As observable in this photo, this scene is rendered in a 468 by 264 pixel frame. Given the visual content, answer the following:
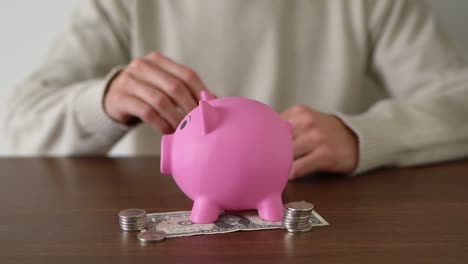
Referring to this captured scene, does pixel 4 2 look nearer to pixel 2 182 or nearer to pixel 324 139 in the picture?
pixel 2 182

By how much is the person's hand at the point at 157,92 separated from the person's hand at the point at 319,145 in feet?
0.41

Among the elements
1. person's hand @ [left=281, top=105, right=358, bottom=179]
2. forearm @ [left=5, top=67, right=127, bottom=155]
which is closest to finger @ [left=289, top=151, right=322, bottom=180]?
person's hand @ [left=281, top=105, right=358, bottom=179]

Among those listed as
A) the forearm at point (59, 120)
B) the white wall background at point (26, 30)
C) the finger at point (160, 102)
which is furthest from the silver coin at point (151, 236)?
the white wall background at point (26, 30)

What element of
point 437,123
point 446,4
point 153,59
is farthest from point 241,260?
point 446,4

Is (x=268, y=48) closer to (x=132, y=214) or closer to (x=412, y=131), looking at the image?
(x=412, y=131)

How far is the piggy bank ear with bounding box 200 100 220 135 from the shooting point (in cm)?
38

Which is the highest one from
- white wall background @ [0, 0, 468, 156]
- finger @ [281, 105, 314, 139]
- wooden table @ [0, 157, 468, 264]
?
white wall background @ [0, 0, 468, 156]

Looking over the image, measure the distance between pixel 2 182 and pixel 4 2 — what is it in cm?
62

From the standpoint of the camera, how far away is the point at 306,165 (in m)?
0.56

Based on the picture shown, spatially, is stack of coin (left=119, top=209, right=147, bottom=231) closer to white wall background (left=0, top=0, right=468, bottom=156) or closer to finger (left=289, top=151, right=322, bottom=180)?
finger (left=289, top=151, right=322, bottom=180)

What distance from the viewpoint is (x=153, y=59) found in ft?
1.95

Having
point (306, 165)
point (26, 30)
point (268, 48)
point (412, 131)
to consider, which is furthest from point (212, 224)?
point (26, 30)

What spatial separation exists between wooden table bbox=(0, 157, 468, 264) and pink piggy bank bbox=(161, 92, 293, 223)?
0.10 ft

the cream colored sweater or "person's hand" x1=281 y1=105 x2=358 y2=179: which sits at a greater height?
the cream colored sweater
